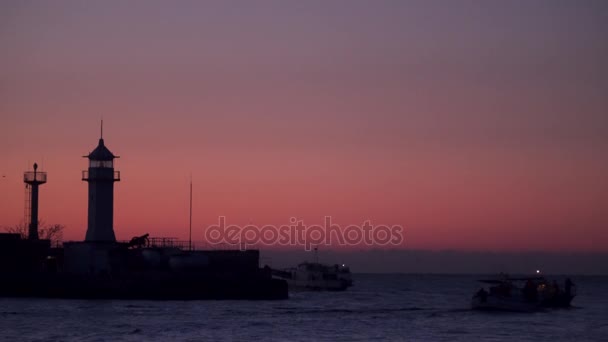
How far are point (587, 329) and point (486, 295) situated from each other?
480 inches

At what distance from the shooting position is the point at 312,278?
422 feet

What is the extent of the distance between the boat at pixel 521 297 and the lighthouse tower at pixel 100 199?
29329 millimetres

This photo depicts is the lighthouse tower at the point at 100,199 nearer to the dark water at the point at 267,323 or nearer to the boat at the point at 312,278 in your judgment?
the dark water at the point at 267,323

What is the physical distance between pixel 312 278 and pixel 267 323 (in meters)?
64.3

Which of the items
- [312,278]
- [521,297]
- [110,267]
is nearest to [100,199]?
[110,267]

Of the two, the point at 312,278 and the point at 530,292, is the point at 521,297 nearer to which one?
the point at 530,292

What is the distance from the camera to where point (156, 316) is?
68.2 m


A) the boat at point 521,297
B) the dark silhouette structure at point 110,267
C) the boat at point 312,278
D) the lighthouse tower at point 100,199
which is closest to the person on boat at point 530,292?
the boat at point 521,297

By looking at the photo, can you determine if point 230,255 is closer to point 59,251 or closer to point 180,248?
point 180,248

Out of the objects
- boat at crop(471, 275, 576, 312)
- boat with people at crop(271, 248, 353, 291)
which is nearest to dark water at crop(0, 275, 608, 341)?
boat at crop(471, 275, 576, 312)

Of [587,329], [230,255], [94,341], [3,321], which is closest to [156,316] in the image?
[3,321]

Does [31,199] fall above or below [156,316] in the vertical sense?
above

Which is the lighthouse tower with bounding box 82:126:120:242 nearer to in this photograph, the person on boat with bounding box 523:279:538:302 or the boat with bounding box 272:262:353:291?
the person on boat with bounding box 523:279:538:302

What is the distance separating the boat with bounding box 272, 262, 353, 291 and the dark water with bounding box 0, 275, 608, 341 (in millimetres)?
41829
